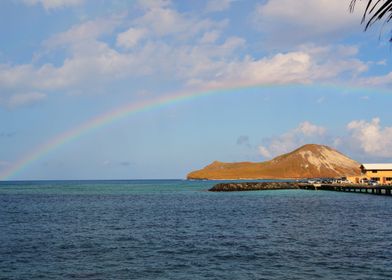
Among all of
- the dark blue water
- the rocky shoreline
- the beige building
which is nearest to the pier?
the rocky shoreline

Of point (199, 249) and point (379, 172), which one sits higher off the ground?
point (379, 172)

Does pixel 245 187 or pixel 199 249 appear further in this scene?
pixel 245 187

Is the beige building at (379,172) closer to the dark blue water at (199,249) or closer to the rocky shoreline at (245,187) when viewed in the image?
the rocky shoreline at (245,187)

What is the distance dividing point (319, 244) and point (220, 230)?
12.3 m

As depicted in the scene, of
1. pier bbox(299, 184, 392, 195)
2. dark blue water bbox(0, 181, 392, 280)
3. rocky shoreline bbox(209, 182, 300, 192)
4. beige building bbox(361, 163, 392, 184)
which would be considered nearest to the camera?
dark blue water bbox(0, 181, 392, 280)

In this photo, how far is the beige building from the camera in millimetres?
149625

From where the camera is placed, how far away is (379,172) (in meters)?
153

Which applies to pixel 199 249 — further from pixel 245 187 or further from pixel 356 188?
pixel 245 187

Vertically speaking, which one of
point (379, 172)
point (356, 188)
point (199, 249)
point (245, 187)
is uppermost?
point (379, 172)

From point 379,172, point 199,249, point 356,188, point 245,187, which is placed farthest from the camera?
point 245,187

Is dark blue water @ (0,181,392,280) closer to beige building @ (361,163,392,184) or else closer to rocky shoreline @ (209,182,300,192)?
beige building @ (361,163,392,184)

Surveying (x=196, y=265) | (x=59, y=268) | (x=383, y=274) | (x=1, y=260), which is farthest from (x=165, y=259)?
(x=383, y=274)

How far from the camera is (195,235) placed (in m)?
41.0

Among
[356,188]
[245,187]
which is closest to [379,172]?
[356,188]
